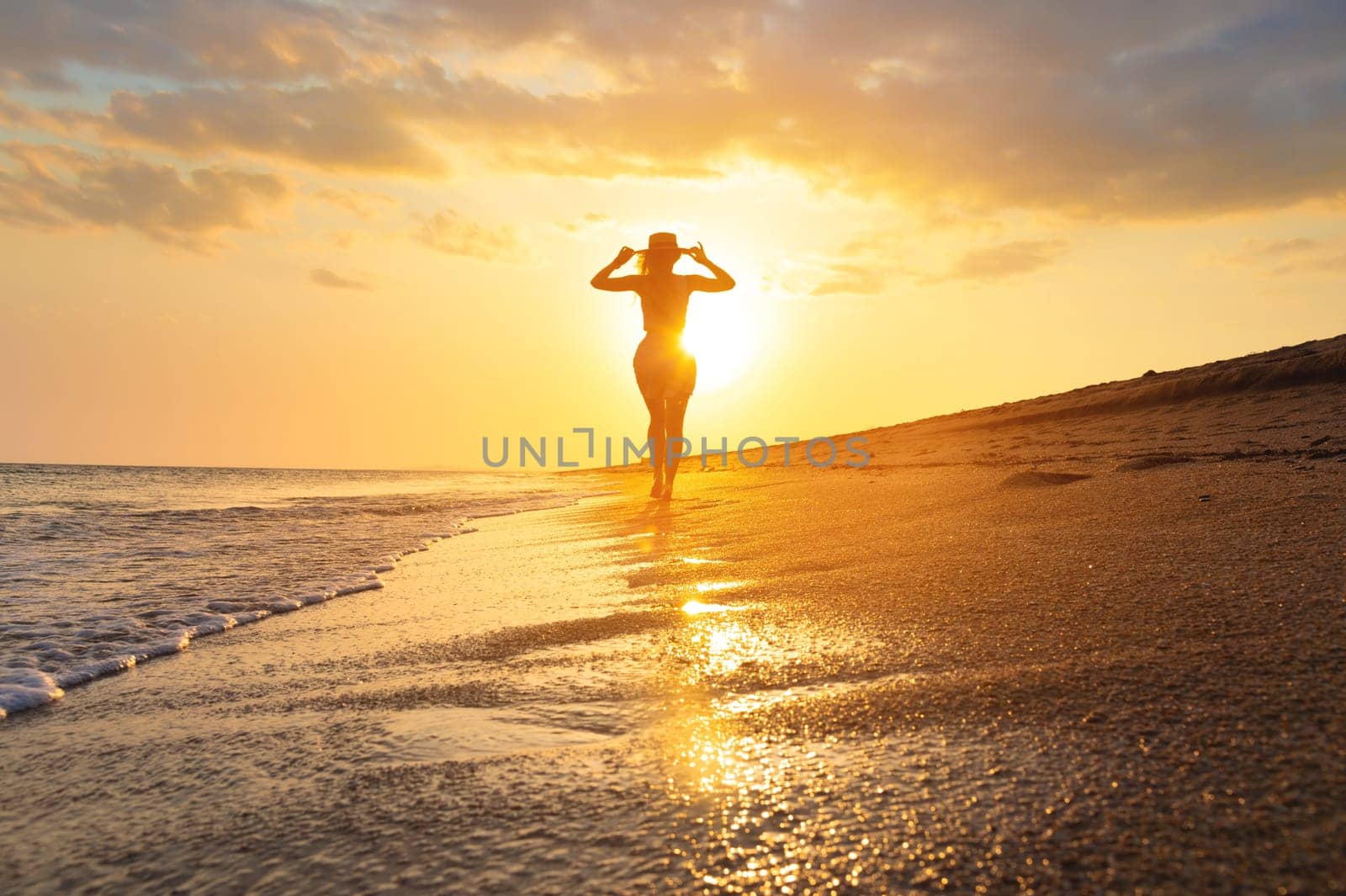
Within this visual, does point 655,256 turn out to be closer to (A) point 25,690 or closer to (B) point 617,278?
(B) point 617,278

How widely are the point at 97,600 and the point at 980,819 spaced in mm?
3856

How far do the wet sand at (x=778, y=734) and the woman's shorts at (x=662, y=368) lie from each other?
457cm

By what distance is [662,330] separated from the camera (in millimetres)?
7477

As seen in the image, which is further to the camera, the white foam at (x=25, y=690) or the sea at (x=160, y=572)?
the sea at (x=160, y=572)

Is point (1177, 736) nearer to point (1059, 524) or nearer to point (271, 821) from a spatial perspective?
point (271, 821)

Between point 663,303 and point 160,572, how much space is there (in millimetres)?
4488

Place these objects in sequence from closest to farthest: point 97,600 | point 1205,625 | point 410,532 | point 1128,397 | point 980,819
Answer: point 980,819, point 1205,625, point 97,600, point 410,532, point 1128,397

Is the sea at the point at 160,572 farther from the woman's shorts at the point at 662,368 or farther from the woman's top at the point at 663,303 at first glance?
the woman's top at the point at 663,303

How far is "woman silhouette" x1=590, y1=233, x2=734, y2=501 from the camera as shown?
7.44 metres

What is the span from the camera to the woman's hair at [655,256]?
7430mm

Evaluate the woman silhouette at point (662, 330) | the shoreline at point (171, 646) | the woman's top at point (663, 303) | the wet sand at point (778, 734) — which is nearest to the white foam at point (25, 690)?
the shoreline at point (171, 646)

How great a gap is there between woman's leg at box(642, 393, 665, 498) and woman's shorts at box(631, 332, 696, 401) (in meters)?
0.05

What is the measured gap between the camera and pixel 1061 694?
128 centimetres

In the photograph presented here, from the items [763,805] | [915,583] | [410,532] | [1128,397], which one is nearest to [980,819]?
[763,805]
